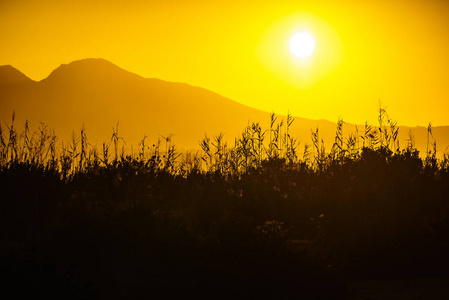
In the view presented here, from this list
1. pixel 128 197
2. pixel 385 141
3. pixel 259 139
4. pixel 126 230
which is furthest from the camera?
pixel 259 139

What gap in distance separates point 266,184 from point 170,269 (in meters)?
3.14

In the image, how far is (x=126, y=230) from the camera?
6125 mm

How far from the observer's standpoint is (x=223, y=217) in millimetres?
6602

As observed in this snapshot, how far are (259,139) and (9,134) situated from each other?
4327 mm

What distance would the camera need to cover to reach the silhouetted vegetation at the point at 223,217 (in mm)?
5914

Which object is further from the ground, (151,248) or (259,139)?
(259,139)

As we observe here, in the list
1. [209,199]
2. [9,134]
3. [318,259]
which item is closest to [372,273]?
[318,259]

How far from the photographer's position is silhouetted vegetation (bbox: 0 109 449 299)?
19.4 feet

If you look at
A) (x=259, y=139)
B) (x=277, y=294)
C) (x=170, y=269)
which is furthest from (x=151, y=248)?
(x=259, y=139)

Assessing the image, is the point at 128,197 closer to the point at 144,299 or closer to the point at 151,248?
the point at 151,248

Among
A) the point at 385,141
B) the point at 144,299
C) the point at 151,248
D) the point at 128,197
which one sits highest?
the point at 385,141

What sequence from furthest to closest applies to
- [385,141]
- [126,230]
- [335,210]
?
[385,141]
[335,210]
[126,230]

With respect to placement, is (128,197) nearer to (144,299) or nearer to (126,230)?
(126,230)

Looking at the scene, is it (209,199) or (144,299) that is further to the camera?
(209,199)
